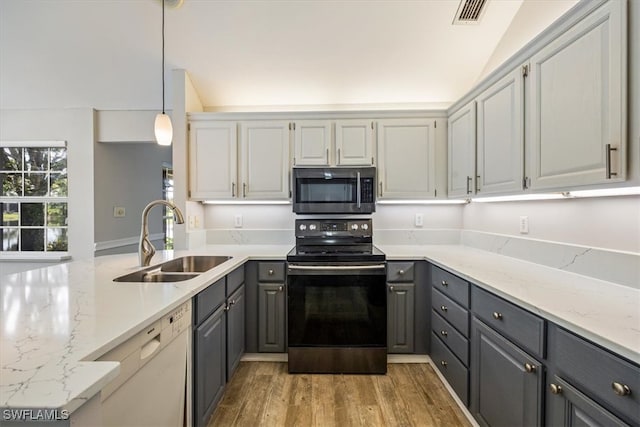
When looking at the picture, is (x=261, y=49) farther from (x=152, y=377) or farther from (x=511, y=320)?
(x=511, y=320)

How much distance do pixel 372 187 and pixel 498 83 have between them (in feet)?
3.82

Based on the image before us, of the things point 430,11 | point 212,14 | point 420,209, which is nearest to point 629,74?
point 430,11

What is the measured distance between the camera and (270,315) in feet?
7.70

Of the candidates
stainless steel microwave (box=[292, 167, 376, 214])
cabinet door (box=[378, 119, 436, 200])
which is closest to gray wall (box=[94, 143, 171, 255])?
stainless steel microwave (box=[292, 167, 376, 214])

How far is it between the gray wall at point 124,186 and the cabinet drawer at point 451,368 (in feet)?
12.1

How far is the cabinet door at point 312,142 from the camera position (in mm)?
2660

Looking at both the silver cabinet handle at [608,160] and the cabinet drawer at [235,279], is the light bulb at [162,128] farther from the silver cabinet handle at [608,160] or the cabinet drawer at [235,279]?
the silver cabinet handle at [608,160]

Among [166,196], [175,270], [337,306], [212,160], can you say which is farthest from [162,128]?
[166,196]

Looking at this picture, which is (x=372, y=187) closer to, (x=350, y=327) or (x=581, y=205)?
(x=350, y=327)

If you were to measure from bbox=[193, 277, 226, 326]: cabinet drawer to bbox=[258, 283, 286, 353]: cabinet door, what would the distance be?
0.53 m

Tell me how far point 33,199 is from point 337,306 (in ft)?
12.3

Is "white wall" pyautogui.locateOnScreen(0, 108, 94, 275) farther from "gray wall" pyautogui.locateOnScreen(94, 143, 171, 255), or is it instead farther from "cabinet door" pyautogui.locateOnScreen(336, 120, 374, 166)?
"cabinet door" pyautogui.locateOnScreen(336, 120, 374, 166)

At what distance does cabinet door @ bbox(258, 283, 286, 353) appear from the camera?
235 centimetres

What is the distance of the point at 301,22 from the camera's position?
2.30 metres
